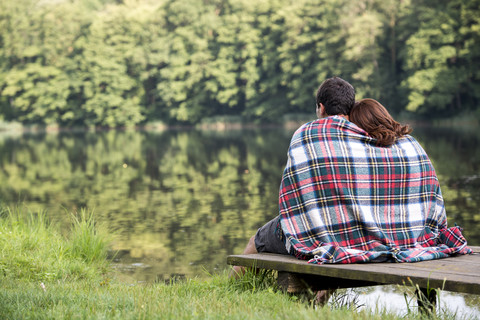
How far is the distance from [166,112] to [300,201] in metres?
50.9

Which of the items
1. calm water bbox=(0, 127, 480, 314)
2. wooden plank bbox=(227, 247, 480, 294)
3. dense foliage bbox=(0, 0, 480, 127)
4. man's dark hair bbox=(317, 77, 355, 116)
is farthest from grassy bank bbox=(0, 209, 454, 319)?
dense foliage bbox=(0, 0, 480, 127)

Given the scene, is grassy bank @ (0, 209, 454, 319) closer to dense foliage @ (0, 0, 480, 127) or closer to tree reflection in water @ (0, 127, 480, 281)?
tree reflection in water @ (0, 127, 480, 281)

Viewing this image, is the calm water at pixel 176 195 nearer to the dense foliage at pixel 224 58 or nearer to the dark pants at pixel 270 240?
the dark pants at pixel 270 240

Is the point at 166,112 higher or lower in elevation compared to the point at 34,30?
lower

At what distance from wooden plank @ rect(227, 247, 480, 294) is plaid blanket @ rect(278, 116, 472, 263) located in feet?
0.35

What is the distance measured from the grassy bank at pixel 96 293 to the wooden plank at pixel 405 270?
173 mm

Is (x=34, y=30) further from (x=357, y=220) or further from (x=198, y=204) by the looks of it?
(x=357, y=220)

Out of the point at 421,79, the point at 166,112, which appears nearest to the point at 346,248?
the point at 421,79

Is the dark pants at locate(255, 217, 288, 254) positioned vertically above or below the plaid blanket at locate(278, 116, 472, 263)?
below

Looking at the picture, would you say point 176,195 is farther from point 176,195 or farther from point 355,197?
point 355,197

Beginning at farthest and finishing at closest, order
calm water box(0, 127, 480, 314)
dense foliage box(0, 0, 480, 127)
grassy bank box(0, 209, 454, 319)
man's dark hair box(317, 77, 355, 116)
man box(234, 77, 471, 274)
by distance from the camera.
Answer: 1. dense foliage box(0, 0, 480, 127)
2. calm water box(0, 127, 480, 314)
3. man's dark hair box(317, 77, 355, 116)
4. man box(234, 77, 471, 274)
5. grassy bank box(0, 209, 454, 319)

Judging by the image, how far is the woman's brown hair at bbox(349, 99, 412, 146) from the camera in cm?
326

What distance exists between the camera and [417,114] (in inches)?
1475

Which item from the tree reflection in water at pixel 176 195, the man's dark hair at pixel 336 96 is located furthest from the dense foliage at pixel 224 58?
the man's dark hair at pixel 336 96
